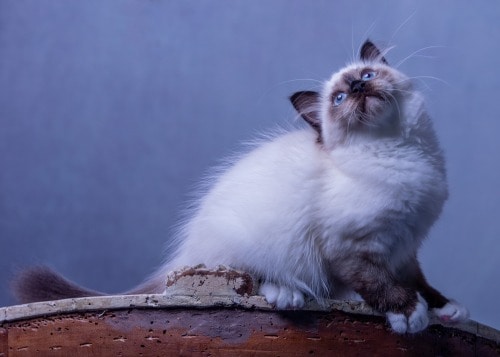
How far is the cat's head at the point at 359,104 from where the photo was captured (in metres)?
1.53

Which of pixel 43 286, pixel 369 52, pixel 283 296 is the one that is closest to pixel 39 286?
pixel 43 286

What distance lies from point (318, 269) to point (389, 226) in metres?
0.19

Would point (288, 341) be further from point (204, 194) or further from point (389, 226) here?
point (204, 194)

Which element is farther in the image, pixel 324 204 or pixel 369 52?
pixel 369 52

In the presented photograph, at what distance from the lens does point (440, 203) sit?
1.54 m

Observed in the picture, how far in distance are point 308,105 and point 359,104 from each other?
8.4 inches

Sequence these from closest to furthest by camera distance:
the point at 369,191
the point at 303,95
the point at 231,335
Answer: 1. the point at 231,335
2. the point at 369,191
3. the point at 303,95

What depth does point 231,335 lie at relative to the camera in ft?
4.46

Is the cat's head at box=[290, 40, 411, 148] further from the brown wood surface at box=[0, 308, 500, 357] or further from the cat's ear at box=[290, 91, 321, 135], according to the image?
the brown wood surface at box=[0, 308, 500, 357]

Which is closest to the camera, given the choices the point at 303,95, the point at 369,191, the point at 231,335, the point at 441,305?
the point at 231,335

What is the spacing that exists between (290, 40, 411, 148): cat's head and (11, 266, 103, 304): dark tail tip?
2.55 feet

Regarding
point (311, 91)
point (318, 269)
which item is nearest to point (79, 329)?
point (318, 269)

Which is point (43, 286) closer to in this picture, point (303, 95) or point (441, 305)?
point (303, 95)

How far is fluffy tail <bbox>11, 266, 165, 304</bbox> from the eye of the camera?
1758 mm
